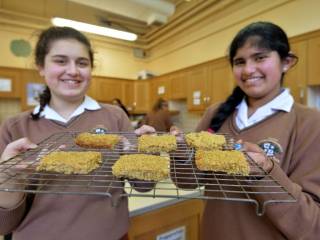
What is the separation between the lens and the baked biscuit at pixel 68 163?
0.62 m

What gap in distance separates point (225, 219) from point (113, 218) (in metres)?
0.41

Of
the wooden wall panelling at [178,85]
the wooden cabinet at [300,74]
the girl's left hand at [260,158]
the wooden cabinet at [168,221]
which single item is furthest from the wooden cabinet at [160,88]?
the girl's left hand at [260,158]

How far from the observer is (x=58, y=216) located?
786 mm

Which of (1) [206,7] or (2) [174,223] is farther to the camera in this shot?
(1) [206,7]

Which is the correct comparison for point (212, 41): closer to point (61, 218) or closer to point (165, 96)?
point (165, 96)

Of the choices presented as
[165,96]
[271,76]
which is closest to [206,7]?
[165,96]

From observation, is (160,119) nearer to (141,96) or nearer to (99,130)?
(141,96)

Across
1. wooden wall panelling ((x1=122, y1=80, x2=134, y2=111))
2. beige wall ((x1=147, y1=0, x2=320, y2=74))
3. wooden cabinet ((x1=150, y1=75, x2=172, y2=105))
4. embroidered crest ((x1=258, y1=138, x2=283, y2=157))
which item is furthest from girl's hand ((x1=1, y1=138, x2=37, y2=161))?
wooden wall panelling ((x1=122, y1=80, x2=134, y2=111))

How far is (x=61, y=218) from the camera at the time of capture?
0.78m

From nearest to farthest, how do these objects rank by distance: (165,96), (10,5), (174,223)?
1. (174,223)
2. (10,5)
3. (165,96)

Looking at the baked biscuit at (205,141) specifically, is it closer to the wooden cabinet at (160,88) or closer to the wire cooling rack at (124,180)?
the wire cooling rack at (124,180)

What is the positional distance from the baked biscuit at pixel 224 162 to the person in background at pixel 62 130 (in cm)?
32

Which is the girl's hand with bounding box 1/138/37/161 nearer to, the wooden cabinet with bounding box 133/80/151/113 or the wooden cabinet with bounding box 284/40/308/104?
the wooden cabinet with bounding box 284/40/308/104

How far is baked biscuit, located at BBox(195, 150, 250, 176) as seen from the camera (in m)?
0.61
